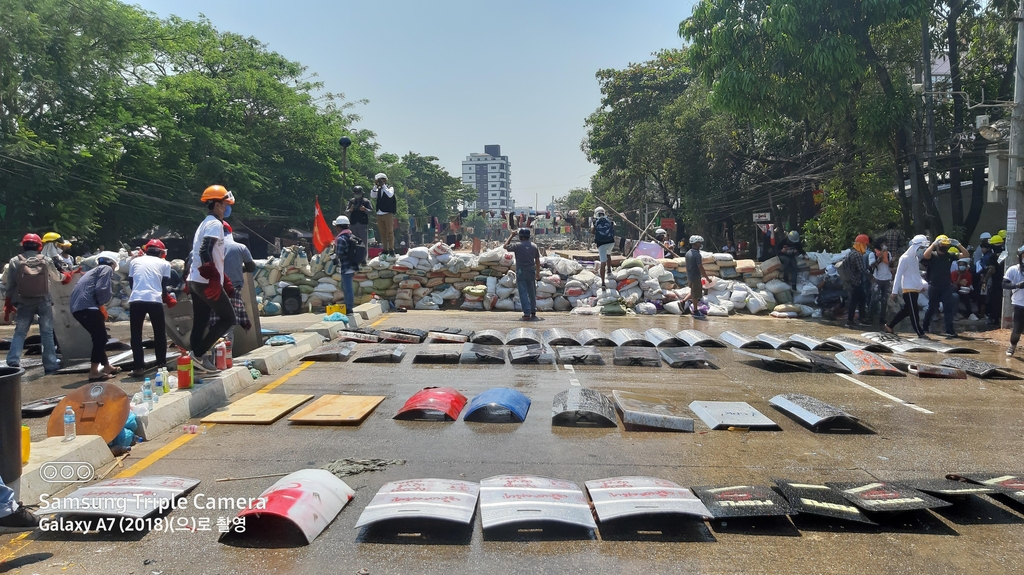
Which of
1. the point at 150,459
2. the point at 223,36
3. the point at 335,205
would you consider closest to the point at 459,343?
the point at 150,459

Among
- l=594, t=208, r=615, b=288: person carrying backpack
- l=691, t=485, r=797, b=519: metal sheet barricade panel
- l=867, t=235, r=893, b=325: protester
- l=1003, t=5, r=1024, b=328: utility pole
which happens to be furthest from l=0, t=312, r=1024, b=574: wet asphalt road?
l=594, t=208, r=615, b=288: person carrying backpack

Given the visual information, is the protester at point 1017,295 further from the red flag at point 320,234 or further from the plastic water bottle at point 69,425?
the red flag at point 320,234

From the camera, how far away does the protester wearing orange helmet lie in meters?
7.54

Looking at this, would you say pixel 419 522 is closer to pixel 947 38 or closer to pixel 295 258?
pixel 295 258

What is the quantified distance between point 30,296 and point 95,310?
3.76 ft

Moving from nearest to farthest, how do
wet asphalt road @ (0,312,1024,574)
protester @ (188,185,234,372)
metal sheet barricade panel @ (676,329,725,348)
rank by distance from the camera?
wet asphalt road @ (0,312,1024,574), protester @ (188,185,234,372), metal sheet barricade panel @ (676,329,725,348)

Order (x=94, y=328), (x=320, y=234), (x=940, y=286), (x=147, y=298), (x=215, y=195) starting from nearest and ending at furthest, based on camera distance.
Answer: (x=215, y=195), (x=147, y=298), (x=94, y=328), (x=940, y=286), (x=320, y=234)

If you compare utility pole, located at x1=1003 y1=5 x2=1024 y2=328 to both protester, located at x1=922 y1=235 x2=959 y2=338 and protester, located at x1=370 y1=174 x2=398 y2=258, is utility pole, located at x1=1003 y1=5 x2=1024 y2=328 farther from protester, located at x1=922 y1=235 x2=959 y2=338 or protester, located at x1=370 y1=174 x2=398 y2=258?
protester, located at x1=370 y1=174 x2=398 y2=258

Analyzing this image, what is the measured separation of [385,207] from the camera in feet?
46.5

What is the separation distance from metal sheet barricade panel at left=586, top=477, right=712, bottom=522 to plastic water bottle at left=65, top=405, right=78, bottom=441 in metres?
3.46

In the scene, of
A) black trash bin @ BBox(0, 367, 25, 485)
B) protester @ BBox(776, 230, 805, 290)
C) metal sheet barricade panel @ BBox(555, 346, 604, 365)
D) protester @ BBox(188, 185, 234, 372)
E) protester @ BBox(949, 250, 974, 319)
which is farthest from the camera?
protester @ BBox(776, 230, 805, 290)

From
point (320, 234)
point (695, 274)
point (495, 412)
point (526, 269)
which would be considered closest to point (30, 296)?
point (495, 412)

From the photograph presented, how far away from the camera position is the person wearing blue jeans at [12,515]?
3.22 metres

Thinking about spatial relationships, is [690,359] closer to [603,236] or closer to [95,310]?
[603,236]
